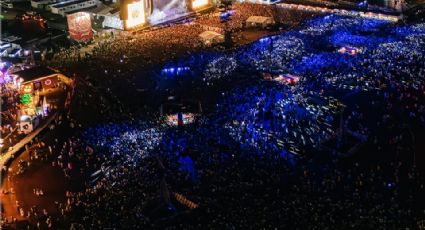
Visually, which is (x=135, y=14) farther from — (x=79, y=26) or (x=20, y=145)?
(x=20, y=145)

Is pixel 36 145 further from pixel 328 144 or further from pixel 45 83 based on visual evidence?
pixel 328 144

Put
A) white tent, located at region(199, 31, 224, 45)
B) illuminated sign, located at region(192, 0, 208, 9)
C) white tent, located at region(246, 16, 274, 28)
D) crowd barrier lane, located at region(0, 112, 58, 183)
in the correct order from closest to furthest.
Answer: crowd barrier lane, located at region(0, 112, 58, 183)
white tent, located at region(199, 31, 224, 45)
white tent, located at region(246, 16, 274, 28)
illuminated sign, located at region(192, 0, 208, 9)

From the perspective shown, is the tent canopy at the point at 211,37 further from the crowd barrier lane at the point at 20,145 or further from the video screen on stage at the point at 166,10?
the crowd barrier lane at the point at 20,145

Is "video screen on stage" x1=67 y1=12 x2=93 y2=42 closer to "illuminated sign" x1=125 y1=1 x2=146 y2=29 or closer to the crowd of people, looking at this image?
"illuminated sign" x1=125 y1=1 x2=146 y2=29

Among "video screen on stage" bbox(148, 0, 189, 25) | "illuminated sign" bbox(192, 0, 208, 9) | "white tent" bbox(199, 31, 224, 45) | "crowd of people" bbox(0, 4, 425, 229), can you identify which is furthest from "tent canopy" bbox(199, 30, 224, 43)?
"illuminated sign" bbox(192, 0, 208, 9)

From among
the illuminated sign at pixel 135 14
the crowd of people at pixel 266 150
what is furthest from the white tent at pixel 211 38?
the illuminated sign at pixel 135 14

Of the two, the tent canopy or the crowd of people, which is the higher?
the tent canopy

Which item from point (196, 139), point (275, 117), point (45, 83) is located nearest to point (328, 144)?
point (275, 117)
